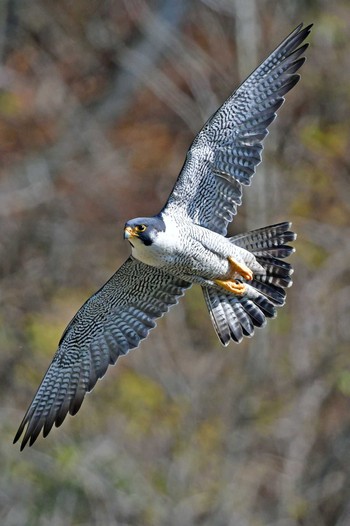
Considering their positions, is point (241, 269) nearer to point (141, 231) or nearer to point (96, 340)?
point (141, 231)

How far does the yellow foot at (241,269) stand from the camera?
9156 mm

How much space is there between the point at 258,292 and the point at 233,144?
991mm

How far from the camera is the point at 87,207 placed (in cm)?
1912

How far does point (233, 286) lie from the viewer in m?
9.32

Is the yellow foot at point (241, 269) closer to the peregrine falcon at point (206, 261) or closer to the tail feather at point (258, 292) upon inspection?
the peregrine falcon at point (206, 261)

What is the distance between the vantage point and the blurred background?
1438 cm

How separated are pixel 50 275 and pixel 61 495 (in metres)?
3.78

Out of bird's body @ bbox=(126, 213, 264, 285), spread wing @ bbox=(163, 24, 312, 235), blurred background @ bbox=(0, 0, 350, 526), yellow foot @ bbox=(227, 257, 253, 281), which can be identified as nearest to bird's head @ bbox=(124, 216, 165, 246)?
bird's body @ bbox=(126, 213, 264, 285)

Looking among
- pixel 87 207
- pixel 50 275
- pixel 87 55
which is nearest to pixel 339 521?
pixel 50 275

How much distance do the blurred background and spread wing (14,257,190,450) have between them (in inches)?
175

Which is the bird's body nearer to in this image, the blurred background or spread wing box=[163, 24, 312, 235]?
spread wing box=[163, 24, 312, 235]

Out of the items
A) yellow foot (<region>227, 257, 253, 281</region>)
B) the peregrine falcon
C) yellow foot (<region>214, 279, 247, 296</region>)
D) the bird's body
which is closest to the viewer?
the bird's body

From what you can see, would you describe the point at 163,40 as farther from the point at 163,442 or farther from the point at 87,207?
the point at 163,442

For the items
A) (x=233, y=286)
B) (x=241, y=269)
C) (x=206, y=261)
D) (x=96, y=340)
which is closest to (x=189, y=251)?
(x=206, y=261)
